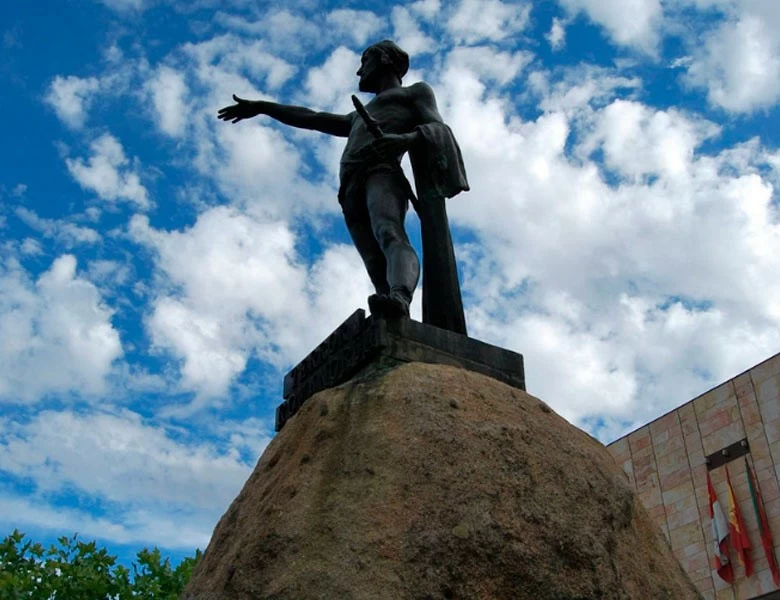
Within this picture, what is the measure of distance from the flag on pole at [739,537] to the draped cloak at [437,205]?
18.5 metres

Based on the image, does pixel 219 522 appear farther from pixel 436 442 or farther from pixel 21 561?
pixel 21 561

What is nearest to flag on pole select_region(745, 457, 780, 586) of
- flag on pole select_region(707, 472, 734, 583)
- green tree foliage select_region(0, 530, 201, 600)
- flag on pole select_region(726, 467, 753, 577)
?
flag on pole select_region(726, 467, 753, 577)

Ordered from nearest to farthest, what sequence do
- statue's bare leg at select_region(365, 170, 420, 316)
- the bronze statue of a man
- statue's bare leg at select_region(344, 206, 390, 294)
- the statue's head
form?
statue's bare leg at select_region(365, 170, 420, 316), the bronze statue of a man, statue's bare leg at select_region(344, 206, 390, 294), the statue's head

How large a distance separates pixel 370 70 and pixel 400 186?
108 centimetres

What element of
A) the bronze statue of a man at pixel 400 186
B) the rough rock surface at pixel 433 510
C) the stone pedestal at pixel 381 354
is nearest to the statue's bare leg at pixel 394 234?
the bronze statue of a man at pixel 400 186

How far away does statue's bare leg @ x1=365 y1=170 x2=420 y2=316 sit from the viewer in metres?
5.13

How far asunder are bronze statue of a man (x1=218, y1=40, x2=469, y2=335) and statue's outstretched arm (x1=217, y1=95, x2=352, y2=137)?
0.18m

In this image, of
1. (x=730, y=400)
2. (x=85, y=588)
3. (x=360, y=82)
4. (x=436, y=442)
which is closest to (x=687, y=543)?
(x=730, y=400)

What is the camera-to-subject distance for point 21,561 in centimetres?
1459

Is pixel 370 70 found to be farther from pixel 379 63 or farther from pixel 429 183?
pixel 429 183

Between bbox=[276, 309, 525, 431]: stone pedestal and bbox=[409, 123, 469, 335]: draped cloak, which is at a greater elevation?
bbox=[409, 123, 469, 335]: draped cloak

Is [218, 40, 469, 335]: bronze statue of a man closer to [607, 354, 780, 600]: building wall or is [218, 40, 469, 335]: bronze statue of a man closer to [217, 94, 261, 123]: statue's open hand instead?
[217, 94, 261, 123]: statue's open hand

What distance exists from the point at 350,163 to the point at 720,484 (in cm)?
1973

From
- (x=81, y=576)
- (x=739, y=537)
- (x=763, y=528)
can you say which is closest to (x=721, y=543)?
(x=739, y=537)
